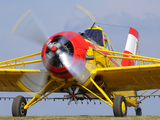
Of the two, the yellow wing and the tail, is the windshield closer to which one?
the yellow wing

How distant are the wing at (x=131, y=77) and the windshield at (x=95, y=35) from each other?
6.27 ft

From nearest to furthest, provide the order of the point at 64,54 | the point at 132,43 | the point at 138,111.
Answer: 1. the point at 64,54
2. the point at 138,111
3. the point at 132,43

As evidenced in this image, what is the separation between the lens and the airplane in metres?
10.8

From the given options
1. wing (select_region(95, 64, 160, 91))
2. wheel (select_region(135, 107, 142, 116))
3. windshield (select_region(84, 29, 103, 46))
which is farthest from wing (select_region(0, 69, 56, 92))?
wheel (select_region(135, 107, 142, 116))

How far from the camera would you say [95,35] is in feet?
45.5

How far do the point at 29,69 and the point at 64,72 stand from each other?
2.44 metres

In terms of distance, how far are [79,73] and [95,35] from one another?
3196 mm

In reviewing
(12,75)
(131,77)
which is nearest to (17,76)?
(12,75)

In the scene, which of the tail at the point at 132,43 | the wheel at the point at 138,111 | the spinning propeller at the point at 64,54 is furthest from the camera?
the tail at the point at 132,43

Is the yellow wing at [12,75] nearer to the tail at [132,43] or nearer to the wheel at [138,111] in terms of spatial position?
the wheel at [138,111]

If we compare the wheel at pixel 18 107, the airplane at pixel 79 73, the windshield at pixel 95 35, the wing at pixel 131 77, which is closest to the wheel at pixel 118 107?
the airplane at pixel 79 73

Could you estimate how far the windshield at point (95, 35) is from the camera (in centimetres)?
1367

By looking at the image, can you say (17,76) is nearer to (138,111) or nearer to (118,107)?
(118,107)

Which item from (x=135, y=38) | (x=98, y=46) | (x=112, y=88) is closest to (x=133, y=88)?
(x=112, y=88)
